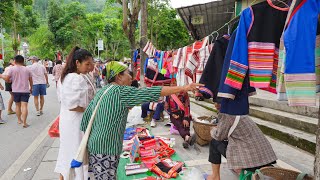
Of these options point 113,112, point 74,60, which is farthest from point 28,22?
point 113,112

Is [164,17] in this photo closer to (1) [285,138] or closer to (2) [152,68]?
(2) [152,68]

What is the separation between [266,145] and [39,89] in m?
7.79

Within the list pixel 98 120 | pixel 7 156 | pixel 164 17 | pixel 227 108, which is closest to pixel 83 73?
pixel 98 120

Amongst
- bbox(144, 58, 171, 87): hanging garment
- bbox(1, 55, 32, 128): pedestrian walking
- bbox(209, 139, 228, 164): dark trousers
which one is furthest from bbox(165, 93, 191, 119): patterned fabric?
bbox(1, 55, 32, 128): pedestrian walking

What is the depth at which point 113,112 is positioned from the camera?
2525mm

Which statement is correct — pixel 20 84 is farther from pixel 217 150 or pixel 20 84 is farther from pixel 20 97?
pixel 217 150

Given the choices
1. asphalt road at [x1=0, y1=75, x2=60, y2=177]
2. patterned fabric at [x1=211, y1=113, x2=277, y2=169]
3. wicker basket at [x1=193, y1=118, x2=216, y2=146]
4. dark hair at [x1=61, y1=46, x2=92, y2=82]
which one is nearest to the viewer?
patterned fabric at [x1=211, y1=113, x2=277, y2=169]

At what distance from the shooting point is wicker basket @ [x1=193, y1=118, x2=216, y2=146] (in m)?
4.91

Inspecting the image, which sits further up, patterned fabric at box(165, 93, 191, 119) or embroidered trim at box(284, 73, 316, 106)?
embroidered trim at box(284, 73, 316, 106)

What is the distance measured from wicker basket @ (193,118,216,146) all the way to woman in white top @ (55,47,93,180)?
8.20 feet

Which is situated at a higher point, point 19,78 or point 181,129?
point 19,78

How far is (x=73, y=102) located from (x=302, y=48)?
2.50 m

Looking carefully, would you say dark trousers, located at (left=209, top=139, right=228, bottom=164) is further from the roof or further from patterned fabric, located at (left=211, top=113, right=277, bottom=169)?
the roof

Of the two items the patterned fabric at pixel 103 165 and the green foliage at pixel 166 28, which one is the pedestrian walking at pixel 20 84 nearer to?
the patterned fabric at pixel 103 165
